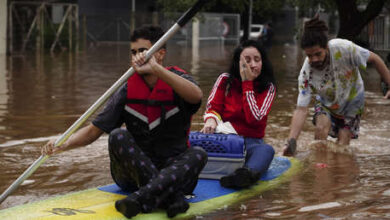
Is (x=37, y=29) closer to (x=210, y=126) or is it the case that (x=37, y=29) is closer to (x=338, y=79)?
(x=338, y=79)

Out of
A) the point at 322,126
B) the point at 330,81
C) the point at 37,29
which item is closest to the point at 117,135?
the point at 330,81

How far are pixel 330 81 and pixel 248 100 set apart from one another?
4.49 feet

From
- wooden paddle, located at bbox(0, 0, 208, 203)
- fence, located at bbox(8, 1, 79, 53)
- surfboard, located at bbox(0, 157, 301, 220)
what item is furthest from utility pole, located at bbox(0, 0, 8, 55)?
wooden paddle, located at bbox(0, 0, 208, 203)

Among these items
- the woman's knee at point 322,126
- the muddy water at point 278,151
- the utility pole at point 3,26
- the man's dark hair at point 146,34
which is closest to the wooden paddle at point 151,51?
the man's dark hair at point 146,34

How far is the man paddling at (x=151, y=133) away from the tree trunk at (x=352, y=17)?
42.4 ft

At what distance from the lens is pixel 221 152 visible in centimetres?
565

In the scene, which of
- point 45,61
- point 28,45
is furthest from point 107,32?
point 45,61

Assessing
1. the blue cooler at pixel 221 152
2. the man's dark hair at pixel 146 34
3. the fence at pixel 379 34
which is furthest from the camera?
the fence at pixel 379 34

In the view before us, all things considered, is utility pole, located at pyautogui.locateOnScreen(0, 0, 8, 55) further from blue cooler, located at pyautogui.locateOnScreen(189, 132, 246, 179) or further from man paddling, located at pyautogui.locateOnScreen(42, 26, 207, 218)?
man paddling, located at pyautogui.locateOnScreen(42, 26, 207, 218)

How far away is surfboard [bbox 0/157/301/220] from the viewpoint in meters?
4.53

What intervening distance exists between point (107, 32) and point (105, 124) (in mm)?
37050

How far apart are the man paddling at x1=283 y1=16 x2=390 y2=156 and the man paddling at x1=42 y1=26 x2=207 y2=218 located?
1782 mm

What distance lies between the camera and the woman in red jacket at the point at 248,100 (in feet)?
18.9

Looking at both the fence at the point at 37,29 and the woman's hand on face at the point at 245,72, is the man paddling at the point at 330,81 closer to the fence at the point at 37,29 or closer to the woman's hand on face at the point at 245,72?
the woman's hand on face at the point at 245,72
